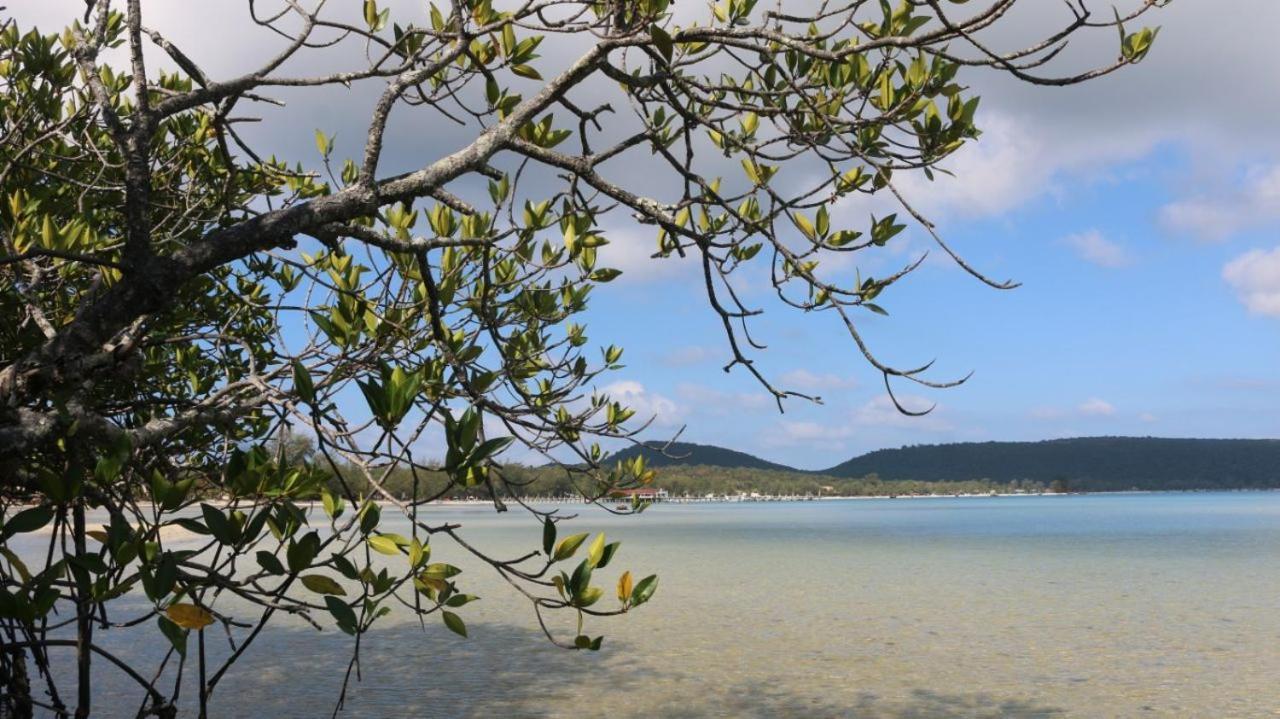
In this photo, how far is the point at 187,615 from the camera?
2098 mm

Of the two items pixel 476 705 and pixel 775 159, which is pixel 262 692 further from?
pixel 775 159

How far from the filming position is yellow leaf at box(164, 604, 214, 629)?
6.84 ft

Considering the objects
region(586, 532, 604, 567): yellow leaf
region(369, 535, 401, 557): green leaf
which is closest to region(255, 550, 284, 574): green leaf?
region(369, 535, 401, 557): green leaf

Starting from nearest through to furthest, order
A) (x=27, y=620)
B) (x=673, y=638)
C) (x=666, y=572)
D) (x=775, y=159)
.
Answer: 1. (x=27, y=620)
2. (x=775, y=159)
3. (x=673, y=638)
4. (x=666, y=572)

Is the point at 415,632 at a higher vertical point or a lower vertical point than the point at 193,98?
lower

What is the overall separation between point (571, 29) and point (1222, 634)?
14015 mm

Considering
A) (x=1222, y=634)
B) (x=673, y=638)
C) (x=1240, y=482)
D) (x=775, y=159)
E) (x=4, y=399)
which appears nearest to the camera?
(x=4, y=399)

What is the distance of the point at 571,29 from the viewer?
9.14 ft

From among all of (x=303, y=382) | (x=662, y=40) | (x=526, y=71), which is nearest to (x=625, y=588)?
(x=303, y=382)

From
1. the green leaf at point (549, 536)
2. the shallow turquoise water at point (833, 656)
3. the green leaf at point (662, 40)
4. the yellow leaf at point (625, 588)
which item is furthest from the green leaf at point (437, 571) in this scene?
the shallow turquoise water at point (833, 656)

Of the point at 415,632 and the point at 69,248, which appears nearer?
the point at 69,248

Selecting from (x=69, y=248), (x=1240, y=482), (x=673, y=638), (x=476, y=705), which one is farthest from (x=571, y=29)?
(x=1240, y=482)

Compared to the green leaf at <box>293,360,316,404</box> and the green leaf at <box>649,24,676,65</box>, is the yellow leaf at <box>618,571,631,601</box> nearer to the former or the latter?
the green leaf at <box>293,360,316,404</box>

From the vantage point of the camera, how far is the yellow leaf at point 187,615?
2.09 metres
